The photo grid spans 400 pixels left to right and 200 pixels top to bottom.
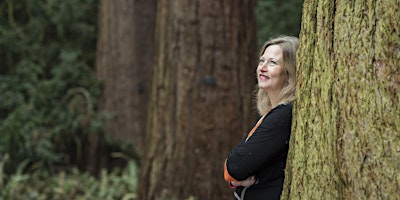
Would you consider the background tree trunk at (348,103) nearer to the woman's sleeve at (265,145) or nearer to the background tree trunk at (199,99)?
the woman's sleeve at (265,145)

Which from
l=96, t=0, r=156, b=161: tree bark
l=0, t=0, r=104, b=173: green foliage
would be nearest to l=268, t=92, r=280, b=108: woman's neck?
l=0, t=0, r=104, b=173: green foliage

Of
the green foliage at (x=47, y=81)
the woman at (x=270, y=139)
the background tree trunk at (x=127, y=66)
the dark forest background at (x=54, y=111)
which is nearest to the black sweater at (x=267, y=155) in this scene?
the woman at (x=270, y=139)

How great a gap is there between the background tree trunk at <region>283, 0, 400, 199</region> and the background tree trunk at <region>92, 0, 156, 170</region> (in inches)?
310

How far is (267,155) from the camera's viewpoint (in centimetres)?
269

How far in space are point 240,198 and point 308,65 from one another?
0.81 meters

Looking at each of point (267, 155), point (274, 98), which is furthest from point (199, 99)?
point (267, 155)

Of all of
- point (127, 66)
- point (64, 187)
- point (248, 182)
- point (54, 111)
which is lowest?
point (64, 187)

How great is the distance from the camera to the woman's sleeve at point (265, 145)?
8.80 ft

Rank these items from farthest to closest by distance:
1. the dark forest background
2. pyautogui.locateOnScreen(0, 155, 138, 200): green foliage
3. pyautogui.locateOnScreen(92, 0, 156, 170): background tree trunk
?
1. pyautogui.locateOnScreen(92, 0, 156, 170): background tree trunk
2. the dark forest background
3. pyautogui.locateOnScreen(0, 155, 138, 200): green foliage

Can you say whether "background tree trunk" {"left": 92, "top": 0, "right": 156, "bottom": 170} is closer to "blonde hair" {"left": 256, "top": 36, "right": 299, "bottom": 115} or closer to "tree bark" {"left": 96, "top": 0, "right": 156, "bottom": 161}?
"tree bark" {"left": 96, "top": 0, "right": 156, "bottom": 161}

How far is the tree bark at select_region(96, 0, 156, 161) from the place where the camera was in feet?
33.8

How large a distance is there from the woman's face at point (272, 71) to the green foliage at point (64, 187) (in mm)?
4310

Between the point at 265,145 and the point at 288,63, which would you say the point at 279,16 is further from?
the point at 265,145

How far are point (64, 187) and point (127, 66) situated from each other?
11.3ft
